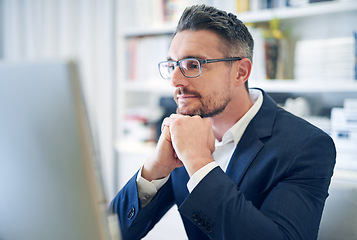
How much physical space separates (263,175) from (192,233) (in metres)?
0.35

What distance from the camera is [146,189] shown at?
44.6 inches

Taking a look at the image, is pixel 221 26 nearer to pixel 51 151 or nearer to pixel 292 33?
pixel 51 151

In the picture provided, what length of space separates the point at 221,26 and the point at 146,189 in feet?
2.15

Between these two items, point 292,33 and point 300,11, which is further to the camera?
point 292,33

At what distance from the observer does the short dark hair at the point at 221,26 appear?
124cm

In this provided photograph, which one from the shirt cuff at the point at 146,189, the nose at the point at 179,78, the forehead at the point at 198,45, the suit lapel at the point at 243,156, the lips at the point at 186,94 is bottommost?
the shirt cuff at the point at 146,189

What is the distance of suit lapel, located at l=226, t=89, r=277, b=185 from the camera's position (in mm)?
1086

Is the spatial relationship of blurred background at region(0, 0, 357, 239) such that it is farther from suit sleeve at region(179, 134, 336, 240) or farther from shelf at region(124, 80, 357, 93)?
suit sleeve at region(179, 134, 336, 240)

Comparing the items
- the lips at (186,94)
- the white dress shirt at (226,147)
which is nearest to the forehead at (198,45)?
the lips at (186,94)

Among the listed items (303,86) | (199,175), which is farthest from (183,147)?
(303,86)

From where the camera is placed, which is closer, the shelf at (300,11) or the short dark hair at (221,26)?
the short dark hair at (221,26)

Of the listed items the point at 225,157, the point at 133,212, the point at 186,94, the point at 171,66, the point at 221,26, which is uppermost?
the point at 221,26

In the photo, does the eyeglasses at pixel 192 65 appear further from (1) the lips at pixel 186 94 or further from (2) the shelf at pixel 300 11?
(2) the shelf at pixel 300 11

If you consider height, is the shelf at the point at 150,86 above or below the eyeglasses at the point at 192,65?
below
